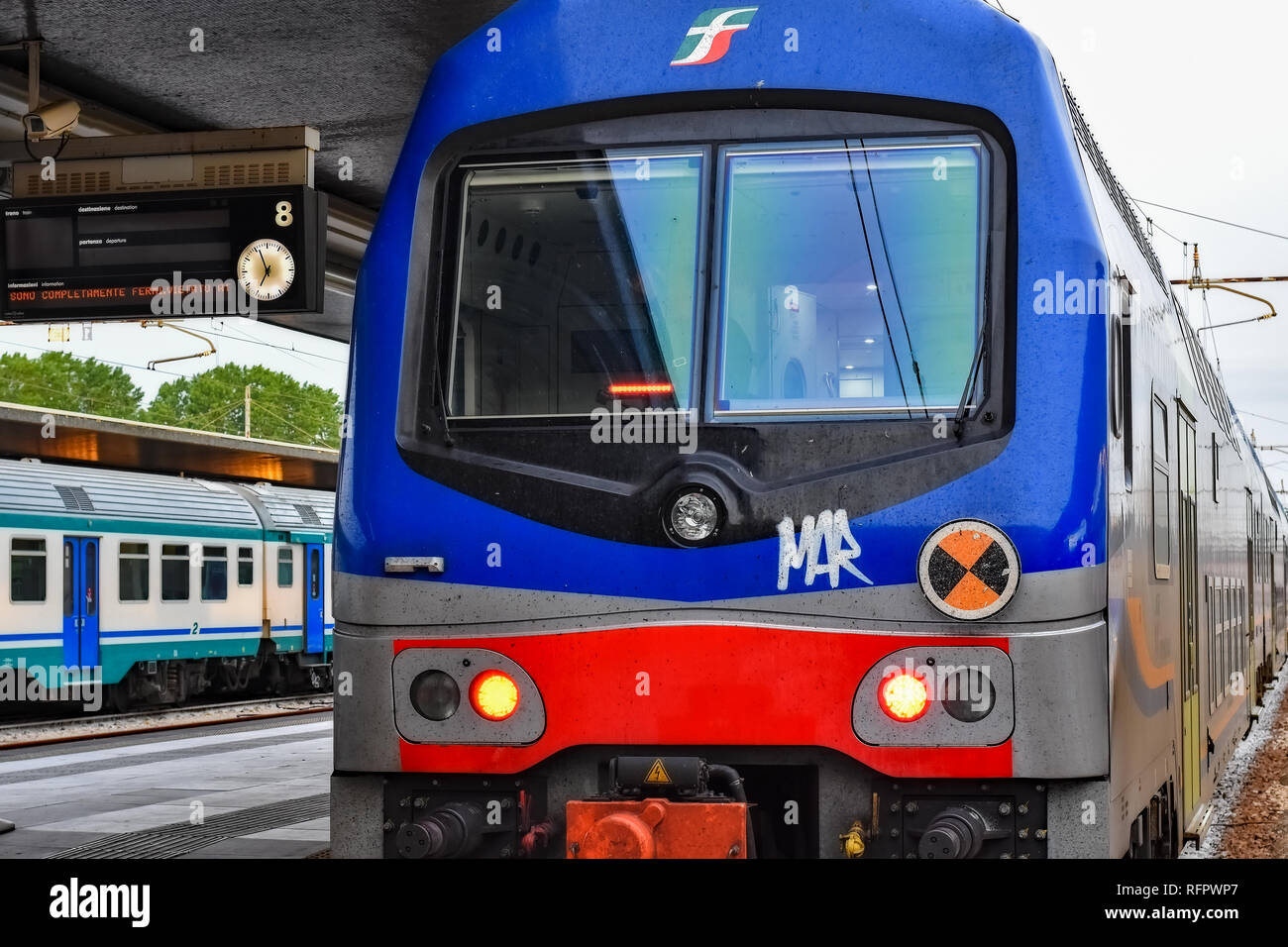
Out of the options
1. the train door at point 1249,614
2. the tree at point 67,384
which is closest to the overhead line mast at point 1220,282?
the train door at point 1249,614

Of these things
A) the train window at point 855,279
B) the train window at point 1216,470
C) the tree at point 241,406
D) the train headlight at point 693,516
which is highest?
the tree at point 241,406

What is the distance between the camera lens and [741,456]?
4.78 m

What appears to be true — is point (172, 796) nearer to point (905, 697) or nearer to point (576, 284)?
point (576, 284)

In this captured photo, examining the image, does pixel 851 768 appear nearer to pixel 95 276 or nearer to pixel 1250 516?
pixel 95 276

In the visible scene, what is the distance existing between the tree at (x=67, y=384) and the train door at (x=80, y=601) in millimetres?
56621

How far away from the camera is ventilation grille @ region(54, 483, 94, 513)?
2159 cm

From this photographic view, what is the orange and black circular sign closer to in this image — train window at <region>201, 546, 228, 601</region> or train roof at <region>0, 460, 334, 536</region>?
train roof at <region>0, 460, 334, 536</region>

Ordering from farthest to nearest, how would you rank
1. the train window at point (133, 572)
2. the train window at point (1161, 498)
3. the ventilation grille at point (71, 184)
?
the train window at point (133, 572) → the ventilation grille at point (71, 184) → the train window at point (1161, 498)

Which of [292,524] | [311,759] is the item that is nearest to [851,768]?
[311,759]

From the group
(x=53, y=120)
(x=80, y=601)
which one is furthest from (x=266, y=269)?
(x=80, y=601)

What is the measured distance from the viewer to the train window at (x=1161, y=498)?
242 inches

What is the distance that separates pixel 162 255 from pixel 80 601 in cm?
1371

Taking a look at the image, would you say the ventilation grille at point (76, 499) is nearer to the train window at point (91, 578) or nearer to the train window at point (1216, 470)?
the train window at point (91, 578)
